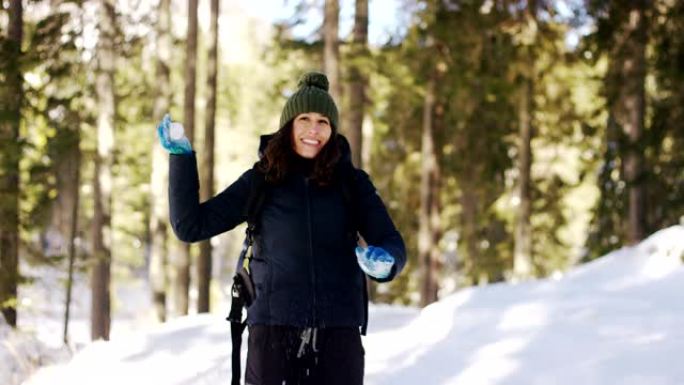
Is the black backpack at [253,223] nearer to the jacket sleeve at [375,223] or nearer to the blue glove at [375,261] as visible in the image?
the jacket sleeve at [375,223]

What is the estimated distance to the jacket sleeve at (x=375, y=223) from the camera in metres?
3.45

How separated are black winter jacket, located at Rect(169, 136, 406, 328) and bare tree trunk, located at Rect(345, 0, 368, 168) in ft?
38.0

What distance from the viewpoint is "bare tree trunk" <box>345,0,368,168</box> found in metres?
15.8

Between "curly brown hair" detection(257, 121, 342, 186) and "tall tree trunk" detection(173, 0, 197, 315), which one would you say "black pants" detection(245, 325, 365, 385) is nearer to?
"curly brown hair" detection(257, 121, 342, 186)

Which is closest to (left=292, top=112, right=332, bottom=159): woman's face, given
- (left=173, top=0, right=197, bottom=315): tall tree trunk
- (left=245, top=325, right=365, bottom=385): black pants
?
(left=245, top=325, right=365, bottom=385): black pants

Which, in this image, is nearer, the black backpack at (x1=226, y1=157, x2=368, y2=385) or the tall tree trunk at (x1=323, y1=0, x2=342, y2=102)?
the black backpack at (x1=226, y1=157, x2=368, y2=385)

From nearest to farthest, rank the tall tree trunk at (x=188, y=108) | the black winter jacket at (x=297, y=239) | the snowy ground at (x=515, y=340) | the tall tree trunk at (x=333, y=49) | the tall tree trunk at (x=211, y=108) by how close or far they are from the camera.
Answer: the black winter jacket at (x=297, y=239) < the snowy ground at (x=515, y=340) < the tall tree trunk at (x=333, y=49) < the tall tree trunk at (x=188, y=108) < the tall tree trunk at (x=211, y=108)

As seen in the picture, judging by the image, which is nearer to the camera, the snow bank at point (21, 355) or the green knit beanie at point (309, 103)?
the green knit beanie at point (309, 103)

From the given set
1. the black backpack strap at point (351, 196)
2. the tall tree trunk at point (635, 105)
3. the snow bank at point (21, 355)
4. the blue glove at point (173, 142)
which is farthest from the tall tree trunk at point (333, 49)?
the blue glove at point (173, 142)

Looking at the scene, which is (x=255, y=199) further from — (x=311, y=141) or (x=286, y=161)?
(x=311, y=141)

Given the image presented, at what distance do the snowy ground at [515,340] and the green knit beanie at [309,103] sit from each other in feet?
11.0

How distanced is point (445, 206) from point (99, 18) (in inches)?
501

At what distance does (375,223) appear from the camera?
3516mm

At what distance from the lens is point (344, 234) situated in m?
3.47
